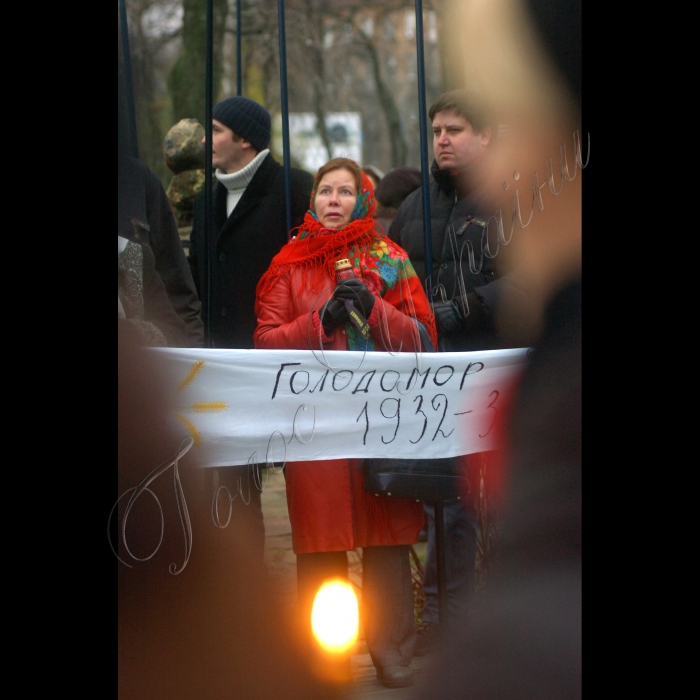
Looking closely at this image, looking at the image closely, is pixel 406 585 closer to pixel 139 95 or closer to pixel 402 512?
pixel 402 512

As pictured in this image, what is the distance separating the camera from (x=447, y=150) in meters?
2.51

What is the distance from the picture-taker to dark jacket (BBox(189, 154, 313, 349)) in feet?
8.71

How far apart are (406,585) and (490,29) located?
5.21 ft

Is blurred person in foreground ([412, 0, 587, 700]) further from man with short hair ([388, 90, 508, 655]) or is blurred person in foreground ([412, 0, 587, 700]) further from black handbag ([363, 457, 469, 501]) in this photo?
black handbag ([363, 457, 469, 501])

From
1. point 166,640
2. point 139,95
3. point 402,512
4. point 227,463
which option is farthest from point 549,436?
point 139,95

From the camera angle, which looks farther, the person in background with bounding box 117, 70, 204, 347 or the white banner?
the white banner

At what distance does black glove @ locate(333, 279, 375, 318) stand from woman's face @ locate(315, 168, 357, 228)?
190 millimetres

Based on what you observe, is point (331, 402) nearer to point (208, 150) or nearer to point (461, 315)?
point (461, 315)

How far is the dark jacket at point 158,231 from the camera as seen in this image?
205 cm

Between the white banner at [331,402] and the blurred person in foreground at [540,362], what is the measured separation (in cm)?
13

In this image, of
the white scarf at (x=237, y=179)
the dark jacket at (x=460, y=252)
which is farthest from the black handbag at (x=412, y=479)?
the white scarf at (x=237, y=179)

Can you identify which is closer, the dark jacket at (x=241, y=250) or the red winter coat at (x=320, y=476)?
the red winter coat at (x=320, y=476)

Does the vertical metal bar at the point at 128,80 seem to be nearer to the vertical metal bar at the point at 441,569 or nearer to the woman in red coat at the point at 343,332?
the woman in red coat at the point at 343,332

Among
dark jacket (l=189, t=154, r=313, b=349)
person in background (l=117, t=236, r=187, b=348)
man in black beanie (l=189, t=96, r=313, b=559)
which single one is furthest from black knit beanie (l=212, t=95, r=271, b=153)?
person in background (l=117, t=236, r=187, b=348)
